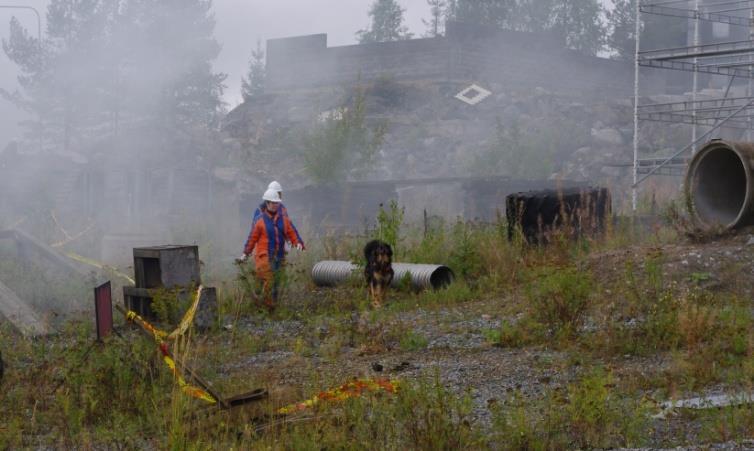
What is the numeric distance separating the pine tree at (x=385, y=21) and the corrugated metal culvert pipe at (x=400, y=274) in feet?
127

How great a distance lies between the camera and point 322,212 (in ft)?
75.8

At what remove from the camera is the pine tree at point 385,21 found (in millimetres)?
51094

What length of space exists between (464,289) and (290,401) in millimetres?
5637

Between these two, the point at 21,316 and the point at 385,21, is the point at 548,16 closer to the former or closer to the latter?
the point at 385,21

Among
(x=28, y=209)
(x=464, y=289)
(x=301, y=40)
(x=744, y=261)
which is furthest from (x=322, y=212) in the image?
(x=301, y=40)

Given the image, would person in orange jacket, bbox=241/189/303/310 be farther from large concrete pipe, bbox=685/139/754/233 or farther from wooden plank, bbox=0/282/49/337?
large concrete pipe, bbox=685/139/754/233

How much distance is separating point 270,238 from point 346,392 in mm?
6295

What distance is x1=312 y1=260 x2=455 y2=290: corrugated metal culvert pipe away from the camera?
12.5m

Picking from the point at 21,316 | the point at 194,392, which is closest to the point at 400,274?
the point at 21,316

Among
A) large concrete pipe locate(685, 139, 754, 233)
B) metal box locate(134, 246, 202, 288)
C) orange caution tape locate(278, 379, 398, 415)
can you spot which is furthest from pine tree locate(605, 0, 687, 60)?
orange caution tape locate(278, 379, 398, 415)

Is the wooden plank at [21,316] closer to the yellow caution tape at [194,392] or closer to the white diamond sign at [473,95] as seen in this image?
the yellow caution tape at [194,392]

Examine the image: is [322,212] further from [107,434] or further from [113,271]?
[107,434]

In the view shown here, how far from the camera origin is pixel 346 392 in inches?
249

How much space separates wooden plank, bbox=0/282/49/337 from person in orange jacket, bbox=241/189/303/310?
263cm
